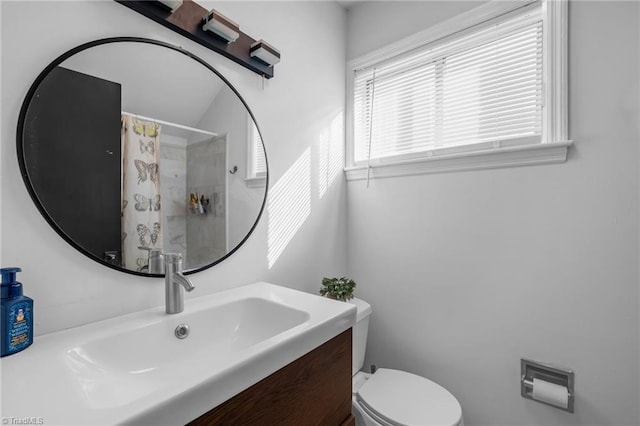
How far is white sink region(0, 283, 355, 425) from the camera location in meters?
0.47

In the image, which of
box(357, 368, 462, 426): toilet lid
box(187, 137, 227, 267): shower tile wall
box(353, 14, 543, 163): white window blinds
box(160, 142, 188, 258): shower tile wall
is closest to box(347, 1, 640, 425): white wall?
box(353, 14, 543, 163): white window blinds

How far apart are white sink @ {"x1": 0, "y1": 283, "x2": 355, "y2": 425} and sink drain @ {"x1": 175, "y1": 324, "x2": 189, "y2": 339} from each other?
0.01 metres

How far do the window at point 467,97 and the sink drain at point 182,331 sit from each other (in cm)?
127

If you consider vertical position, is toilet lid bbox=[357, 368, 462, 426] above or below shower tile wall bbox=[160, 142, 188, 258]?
below

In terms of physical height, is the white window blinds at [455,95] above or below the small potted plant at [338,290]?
above

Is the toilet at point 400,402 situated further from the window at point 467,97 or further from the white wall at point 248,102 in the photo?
the window at point 467,97

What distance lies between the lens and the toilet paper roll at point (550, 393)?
1147mm

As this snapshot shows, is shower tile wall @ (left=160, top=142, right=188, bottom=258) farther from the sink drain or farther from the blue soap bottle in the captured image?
the blue soap bottle

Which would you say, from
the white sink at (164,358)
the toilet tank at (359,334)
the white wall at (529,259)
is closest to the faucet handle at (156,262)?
the white sink at (164,358)

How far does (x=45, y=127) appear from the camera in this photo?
75 centimetres

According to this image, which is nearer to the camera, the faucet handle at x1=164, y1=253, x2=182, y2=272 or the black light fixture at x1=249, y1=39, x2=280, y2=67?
the faucet handle at x1=164, y1=253, x2=182, y2=272

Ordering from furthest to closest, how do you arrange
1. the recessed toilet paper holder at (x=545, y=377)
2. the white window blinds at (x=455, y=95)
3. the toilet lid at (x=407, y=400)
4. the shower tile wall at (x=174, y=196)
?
the white window blinds at (x=455, y=95)
the recessed toilet paper holder at (x=545, y=377)
the toilet lid at (x=407, y=400)
the shower tile wall at (x=174, y=196)

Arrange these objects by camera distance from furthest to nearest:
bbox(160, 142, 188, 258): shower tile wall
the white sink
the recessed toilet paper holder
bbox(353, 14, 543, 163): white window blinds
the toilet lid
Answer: bbox(353, 14, 543, 163): white window blinds < the recessed toilet paper holder < the toilet lid < bbox(160, 142, 188, 258): shower tile wall < the white sink

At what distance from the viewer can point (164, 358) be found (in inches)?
31.8
